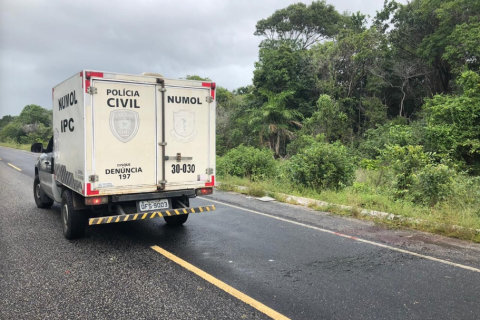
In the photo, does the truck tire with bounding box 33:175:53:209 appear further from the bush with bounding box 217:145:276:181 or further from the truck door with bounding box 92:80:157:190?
the bush with bounding box 217:145:276:181

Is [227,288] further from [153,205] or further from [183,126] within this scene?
[183,126]

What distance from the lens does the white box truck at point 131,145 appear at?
17.6ft

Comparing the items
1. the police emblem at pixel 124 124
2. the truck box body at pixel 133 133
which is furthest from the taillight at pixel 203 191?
the police emblem at pixel 124 124

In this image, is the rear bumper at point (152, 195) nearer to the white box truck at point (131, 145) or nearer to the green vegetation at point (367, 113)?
the white box truck at point (131, 145)

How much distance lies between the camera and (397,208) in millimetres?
8148

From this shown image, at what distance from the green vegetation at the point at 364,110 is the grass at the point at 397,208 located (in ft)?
0.20

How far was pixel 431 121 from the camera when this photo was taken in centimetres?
1859

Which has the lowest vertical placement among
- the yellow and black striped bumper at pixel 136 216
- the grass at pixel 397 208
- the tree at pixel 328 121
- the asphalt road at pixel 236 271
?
the asphalt road at pixel 236 271

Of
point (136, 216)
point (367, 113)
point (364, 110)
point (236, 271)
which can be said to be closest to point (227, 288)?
point (236, 271)

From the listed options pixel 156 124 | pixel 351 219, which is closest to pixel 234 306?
pixel 156 124

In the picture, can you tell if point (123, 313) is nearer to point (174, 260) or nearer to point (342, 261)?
point (174, 260)

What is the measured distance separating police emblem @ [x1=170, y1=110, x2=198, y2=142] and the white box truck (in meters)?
0.02

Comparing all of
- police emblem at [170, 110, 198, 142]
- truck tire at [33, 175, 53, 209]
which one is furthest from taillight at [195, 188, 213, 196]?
truck tire at [33, 175, 53, 209]

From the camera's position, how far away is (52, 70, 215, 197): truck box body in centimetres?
533
